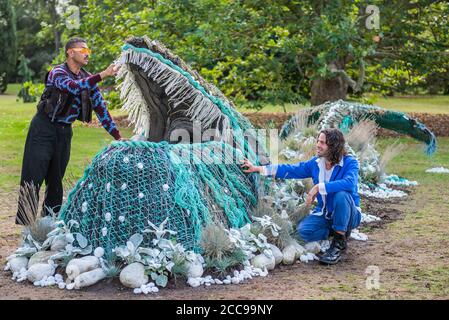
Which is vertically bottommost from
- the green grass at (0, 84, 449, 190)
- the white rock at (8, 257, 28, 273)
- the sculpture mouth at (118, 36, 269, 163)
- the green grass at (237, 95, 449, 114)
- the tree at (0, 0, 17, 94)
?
the green grass at (237, 95, 449, 114)

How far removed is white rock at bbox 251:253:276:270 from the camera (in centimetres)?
482

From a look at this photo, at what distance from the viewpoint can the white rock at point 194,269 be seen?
4.46 meters

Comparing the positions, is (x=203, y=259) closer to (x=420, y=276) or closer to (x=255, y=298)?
(x=255, y=298)

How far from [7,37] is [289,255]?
95.1 ft

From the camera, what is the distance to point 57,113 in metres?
5.26

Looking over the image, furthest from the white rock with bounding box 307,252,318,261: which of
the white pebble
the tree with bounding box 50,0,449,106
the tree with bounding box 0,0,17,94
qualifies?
the tree with bounding box 0,0,17,94

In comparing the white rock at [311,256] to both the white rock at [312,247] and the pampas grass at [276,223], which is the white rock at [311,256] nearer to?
the white rock at [312,247]

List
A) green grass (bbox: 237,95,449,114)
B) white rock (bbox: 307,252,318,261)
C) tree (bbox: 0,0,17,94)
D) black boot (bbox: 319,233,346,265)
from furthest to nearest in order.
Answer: tree (bbox: 0,0,17,94) → green grass (bbox: 237,95,449,114) → white rock (bbox: 307,252,318,261) → black boot (bbox: 319,233,346,265)

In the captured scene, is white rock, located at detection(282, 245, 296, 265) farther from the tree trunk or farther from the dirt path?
the tree trunk

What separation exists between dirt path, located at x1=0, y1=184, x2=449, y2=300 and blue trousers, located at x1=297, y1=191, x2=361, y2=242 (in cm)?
28

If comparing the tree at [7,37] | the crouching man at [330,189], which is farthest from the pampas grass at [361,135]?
the tree at [7,37]

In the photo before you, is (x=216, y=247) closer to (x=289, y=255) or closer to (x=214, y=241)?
(x=214, y=241)

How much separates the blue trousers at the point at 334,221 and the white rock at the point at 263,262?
625 millimetres

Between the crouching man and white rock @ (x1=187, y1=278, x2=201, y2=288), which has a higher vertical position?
the crouching man
